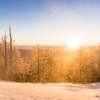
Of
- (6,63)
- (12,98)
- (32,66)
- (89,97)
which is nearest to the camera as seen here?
(12,98)

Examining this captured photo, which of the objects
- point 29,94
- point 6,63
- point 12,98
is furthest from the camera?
point 6,63

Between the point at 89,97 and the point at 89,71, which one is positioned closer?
the point at 89,97

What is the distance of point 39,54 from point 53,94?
36178 mm

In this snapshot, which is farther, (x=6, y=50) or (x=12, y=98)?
(x=6, y=50)

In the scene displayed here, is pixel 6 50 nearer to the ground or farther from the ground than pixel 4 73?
farther from the ground

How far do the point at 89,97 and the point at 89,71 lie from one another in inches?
1038

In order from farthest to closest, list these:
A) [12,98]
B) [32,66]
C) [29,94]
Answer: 1. [32,66]
2. [29,94]
3. [12,98]

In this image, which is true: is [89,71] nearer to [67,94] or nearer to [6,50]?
[6,50]

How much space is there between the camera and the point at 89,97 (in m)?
12.5

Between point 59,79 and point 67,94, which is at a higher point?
point 67,94

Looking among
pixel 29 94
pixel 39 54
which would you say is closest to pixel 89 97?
pixel 29 94

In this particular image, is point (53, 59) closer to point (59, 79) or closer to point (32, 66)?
point (32, 66)

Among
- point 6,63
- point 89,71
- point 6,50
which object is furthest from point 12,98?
point 6,50

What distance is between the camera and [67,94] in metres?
12.6
